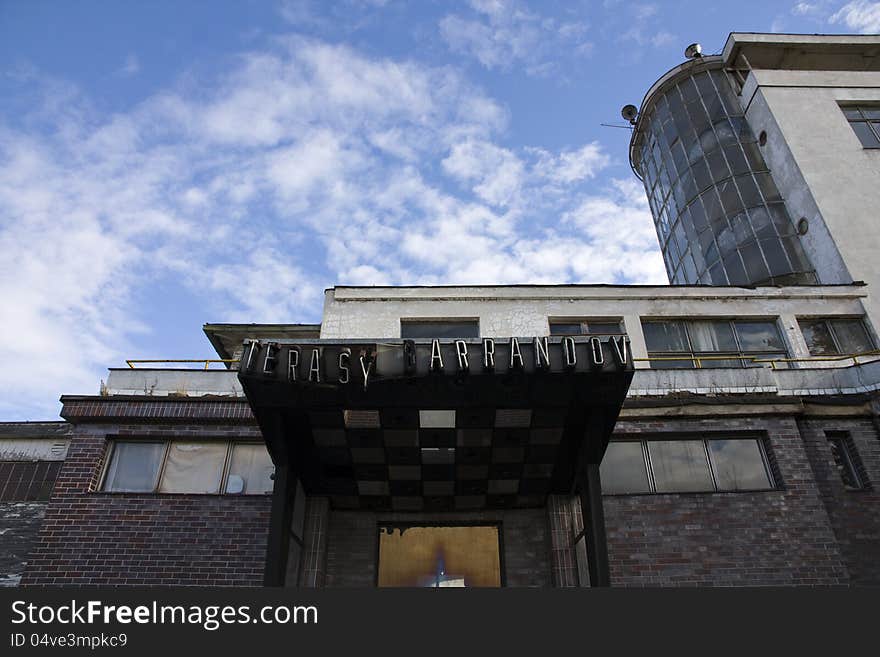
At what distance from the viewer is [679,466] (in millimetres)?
12789

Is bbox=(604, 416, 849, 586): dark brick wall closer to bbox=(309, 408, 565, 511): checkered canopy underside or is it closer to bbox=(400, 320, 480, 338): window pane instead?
bbox=(309, 408, 565, 511): checkered canopy underside

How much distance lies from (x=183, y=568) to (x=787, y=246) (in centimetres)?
2245

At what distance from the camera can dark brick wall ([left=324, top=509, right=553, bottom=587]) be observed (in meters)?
12.2

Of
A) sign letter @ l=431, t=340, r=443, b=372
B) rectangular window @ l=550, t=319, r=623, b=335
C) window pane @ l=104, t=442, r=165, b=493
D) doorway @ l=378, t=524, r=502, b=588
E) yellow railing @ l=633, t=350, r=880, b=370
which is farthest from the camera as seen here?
rectangular window @ l=550, t=319, r=623, b=335

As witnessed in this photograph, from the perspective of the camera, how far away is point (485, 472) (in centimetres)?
1198

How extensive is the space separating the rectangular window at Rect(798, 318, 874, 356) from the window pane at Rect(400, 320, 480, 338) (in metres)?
9.07

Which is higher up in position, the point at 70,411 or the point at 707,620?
the point at 70,411

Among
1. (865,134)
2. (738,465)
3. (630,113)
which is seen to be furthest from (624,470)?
(630,113)

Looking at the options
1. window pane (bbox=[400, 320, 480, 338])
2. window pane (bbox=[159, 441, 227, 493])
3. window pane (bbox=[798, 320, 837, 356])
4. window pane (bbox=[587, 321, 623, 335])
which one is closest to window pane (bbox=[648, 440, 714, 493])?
window pane (bbox=[587, 321, 623, 335])

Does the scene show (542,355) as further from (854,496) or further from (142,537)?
(142,537)

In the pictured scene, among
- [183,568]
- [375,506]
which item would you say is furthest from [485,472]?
[183,568]

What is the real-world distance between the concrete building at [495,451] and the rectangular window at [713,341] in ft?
0.21

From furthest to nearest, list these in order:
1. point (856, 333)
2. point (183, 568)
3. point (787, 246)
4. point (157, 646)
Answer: point (787, 246) → point (856, 333) → point (183, 568) → point (157, 646)

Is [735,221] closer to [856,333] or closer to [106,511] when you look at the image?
[856,333]
